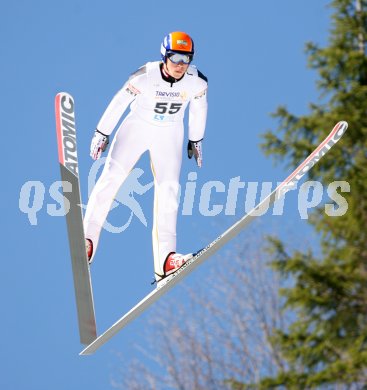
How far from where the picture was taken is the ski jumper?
8922 mm

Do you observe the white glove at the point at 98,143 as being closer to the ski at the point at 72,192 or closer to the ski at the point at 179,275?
the ski at the point at 72,192

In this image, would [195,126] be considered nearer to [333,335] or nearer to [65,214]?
[65,214]

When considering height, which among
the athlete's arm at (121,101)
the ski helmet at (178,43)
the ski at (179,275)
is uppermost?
A: the ski helmet at (178,43)

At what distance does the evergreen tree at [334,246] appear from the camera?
17109 mm

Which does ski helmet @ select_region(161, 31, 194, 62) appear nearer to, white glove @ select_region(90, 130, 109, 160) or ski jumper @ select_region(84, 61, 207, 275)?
ski jumper @ select_region(84, 61, 207, 275)

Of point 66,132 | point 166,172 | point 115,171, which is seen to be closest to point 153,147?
point 166,172

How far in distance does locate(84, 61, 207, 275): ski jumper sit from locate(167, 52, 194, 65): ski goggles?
0.22m

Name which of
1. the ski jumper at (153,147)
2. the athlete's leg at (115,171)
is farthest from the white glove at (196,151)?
the athlete's leg at (115,171)

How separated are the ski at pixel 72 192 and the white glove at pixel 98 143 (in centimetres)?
15

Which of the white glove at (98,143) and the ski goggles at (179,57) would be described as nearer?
the ski goggles at (179,57)

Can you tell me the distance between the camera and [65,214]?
349 inches

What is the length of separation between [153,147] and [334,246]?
9.40 meters

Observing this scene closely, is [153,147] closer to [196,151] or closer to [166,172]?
[166,172]

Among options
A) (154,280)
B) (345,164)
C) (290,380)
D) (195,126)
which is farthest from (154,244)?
(345,164)
